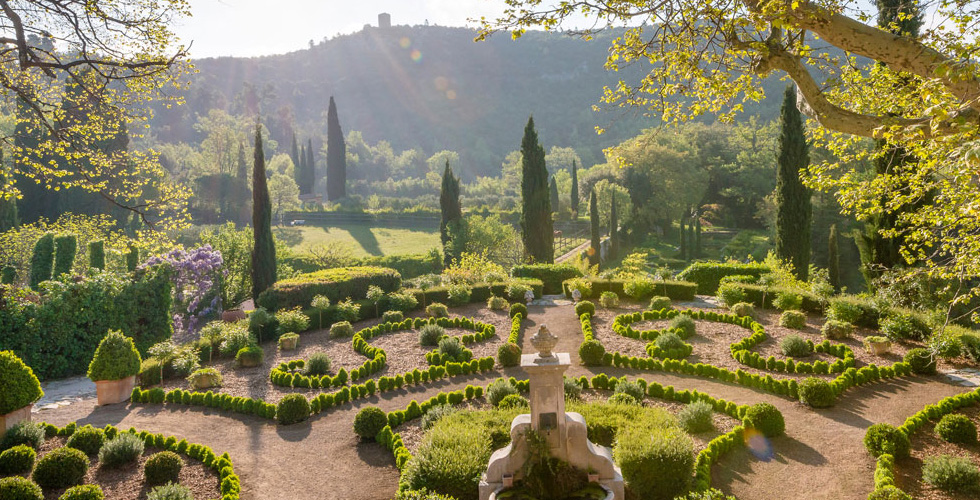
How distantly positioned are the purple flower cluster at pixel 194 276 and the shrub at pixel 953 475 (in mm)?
20244

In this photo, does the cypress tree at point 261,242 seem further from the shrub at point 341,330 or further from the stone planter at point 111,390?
the stone planter at point 111,390

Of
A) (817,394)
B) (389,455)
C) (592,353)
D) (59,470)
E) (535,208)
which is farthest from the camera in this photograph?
(535,208)

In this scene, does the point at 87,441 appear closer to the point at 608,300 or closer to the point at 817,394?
the point at 817,394

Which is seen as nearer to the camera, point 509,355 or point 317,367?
point 317,367

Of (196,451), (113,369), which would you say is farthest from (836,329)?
(113,369)

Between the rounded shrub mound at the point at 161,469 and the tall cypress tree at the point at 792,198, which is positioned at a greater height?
the tall cypress tree at the point at 792,198

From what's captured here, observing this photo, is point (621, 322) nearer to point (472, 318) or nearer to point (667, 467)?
point (472, 318)

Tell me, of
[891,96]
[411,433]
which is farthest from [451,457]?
[891,96]

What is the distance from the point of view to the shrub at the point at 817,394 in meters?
10.3

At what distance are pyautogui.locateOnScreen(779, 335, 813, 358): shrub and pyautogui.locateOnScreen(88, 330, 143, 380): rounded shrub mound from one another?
1444 centimetres

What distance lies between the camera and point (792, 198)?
74.4ft

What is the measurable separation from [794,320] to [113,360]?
53.2 feet

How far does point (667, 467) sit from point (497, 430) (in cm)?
267

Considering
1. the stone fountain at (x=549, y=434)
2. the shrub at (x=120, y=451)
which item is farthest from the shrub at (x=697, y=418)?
the shrub at (x=120, y=451)
